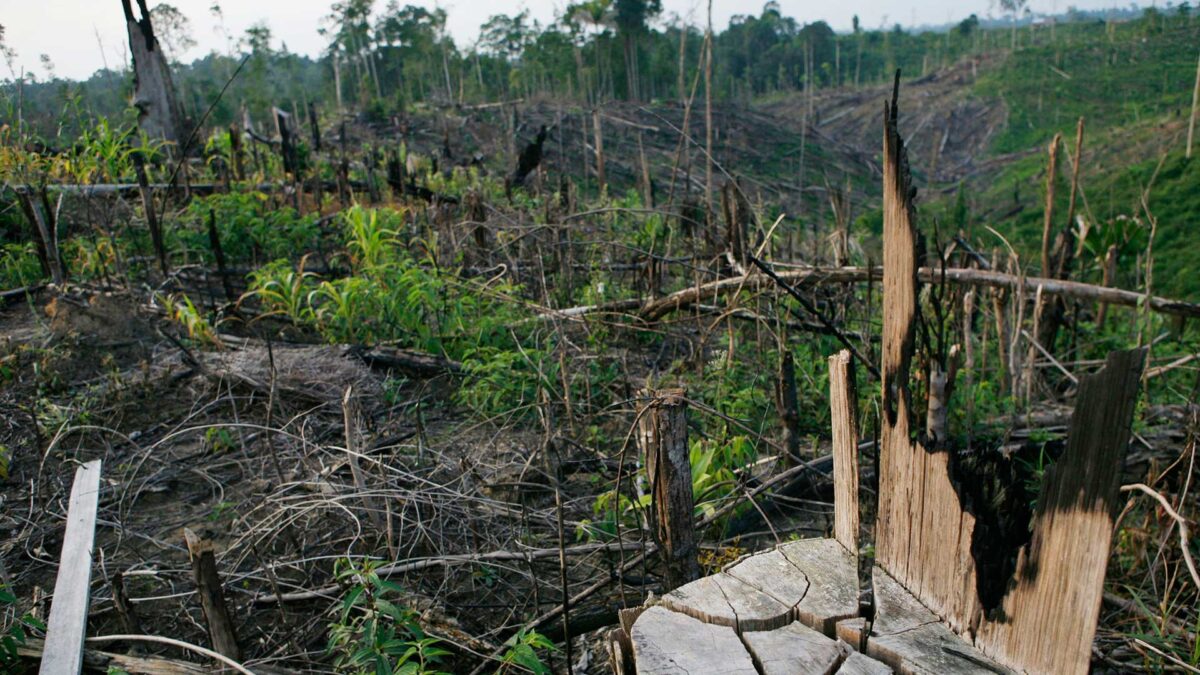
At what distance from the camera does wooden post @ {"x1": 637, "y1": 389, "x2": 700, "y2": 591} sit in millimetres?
1742

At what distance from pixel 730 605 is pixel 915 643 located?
11.5 inches

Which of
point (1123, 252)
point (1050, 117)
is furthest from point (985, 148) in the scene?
point (1123, 252)

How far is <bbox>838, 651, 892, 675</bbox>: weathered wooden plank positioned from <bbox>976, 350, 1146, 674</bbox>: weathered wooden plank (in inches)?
7.1

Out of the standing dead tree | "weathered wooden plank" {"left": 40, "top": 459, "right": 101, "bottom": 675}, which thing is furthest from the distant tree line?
"weathered wooden plank" {"left": 40, "top": 459, "right": 101, "bottom": 675}

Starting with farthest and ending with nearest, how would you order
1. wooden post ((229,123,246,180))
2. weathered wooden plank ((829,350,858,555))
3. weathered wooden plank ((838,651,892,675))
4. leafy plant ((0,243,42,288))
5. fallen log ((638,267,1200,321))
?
wooden post ((229,123,246,180)) → leafy plant ((0,243,42,288)) → fallen log ((638,267,1200,321)) → weathered wooden plank ((829,350,858,555)) → weathered wooden plank ((838,651,892,675))

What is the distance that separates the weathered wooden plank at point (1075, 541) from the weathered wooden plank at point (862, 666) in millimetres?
180

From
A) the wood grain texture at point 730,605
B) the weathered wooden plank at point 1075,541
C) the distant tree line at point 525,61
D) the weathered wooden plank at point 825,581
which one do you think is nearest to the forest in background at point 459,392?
the weathered wooden plank at point 1075,541

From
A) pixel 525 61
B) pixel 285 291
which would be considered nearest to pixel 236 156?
pixel 285 291

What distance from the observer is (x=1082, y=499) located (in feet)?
3.33

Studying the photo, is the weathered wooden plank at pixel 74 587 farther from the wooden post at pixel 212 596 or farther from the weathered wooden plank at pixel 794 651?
the weathered wooden plank at pixel 794 651

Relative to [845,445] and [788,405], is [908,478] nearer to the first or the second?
[845,445]

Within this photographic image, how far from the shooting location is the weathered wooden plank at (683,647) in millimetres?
1153

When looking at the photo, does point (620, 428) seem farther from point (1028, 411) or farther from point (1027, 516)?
point (1027, 516)

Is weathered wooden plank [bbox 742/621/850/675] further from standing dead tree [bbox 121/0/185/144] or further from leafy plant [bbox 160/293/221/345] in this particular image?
standing dead tree [bbox 121/0/185/144]
